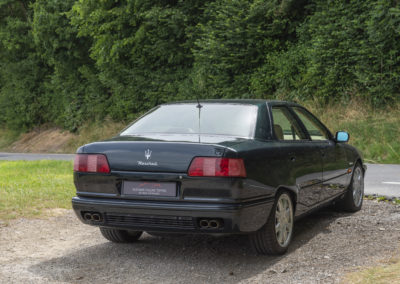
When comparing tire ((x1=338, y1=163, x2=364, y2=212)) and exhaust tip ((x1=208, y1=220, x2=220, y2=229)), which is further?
tire ((x1=338, y1=163, x2=364, y2=212))

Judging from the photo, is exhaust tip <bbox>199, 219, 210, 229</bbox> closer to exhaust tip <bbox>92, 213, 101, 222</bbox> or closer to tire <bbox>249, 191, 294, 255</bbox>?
tire <bbox>249, 191, 294, 255</bbox>

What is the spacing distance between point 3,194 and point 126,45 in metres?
17.2

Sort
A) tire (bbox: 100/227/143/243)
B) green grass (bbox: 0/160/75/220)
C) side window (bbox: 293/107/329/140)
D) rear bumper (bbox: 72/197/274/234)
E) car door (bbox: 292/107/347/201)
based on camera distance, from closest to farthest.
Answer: rear bumper (bbox: 72/197/274/234) < tire (bbox: 100/227/143/243) < car door (bbox: 292/107/347/201) < side window (bbox: 293/107/329/140) < green grass (bbox: 0/160/75/220)

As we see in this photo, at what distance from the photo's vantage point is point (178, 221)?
506 centimetres

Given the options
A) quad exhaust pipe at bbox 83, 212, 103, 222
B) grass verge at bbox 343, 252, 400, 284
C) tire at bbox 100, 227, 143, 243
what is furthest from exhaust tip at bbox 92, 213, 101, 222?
grass verge at bbox 343, 252, 400, 284

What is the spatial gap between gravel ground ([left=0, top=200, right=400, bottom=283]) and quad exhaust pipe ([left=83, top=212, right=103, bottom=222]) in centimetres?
44

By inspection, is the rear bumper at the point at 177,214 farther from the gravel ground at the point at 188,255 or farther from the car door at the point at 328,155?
the car door at the point at 328,155

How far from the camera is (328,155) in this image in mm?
6922

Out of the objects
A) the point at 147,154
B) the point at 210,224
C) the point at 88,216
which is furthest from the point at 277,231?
the point at 88,216

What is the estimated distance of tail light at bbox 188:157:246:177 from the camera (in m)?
4.96

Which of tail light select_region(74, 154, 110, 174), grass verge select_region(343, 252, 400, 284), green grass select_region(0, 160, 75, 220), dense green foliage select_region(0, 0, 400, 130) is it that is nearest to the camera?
grass verge select_region(343, 252, 400, 284)

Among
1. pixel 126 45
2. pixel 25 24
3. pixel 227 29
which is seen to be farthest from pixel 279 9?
pixel 25 24

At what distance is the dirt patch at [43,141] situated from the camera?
28719 mm

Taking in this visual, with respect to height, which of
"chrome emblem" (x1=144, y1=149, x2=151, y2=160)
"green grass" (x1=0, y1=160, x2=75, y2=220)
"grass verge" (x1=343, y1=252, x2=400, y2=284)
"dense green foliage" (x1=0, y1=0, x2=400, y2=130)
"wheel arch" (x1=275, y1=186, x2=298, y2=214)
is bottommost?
"green grass" (x1=0, y1=160, x2=75, y2=220)
